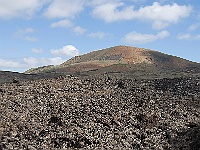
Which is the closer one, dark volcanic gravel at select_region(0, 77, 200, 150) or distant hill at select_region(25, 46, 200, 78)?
dark volcanic gravel at select_region(0, 77, 200, 150)

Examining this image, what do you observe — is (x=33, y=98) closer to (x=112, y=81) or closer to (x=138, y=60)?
(x=112, y=81)

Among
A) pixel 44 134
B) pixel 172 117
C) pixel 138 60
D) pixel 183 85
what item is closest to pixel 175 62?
pixel 138 60

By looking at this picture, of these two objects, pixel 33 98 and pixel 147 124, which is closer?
pixel 147 124

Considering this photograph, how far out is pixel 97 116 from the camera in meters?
Answer: 15.7

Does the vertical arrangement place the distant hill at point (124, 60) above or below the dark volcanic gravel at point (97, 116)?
above

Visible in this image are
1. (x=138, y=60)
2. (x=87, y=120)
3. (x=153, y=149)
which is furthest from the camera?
(x=138, y=60)

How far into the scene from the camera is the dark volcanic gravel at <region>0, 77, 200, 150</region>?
537 inches

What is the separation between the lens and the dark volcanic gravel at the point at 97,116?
13641 millimetres

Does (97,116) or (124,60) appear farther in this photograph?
(124,60)

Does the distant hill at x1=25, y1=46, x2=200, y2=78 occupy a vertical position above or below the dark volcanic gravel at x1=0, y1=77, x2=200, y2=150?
above

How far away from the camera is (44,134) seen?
45.8 ft

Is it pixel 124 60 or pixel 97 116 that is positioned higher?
pixel 124 60

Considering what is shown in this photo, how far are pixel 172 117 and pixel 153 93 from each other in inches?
143

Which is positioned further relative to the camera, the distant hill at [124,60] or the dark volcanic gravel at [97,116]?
the distant hill at [124,60]
